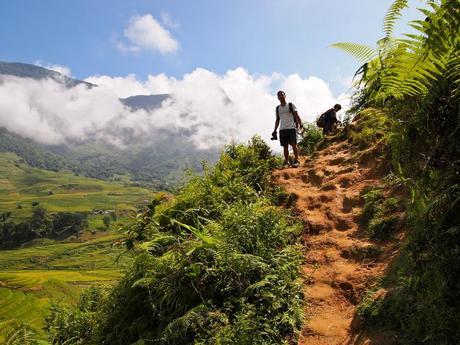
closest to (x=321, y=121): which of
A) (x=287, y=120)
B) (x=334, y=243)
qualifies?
(x=287, y=120)

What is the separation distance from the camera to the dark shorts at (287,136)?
41.1 ft

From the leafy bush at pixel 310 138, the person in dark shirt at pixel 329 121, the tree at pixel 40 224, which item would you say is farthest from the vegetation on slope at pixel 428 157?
the tree at pixel 40 224

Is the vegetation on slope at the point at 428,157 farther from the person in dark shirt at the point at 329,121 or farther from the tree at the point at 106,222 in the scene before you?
the tree at the point at 106,222

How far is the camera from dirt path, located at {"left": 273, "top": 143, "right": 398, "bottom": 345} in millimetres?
5730

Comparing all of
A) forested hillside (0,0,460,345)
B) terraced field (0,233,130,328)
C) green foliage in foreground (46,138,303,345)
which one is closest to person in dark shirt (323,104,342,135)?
forested hillside (0,0,460,345)

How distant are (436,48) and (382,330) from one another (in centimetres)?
329

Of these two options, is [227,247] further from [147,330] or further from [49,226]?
[49,226]

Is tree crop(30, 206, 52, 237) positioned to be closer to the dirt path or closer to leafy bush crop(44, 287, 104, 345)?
leafy bush crop(44, 287, 104, 345)

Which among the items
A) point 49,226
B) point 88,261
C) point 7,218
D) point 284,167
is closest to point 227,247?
point 284,167

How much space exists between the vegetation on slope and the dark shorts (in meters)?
8.22

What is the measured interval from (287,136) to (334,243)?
5.58 metres

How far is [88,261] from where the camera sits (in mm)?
136875

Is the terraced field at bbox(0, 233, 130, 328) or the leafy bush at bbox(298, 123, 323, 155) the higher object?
the leafy bush at bbox(298, 123, 323, 155)

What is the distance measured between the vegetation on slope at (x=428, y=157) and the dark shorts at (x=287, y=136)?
27.0ft
